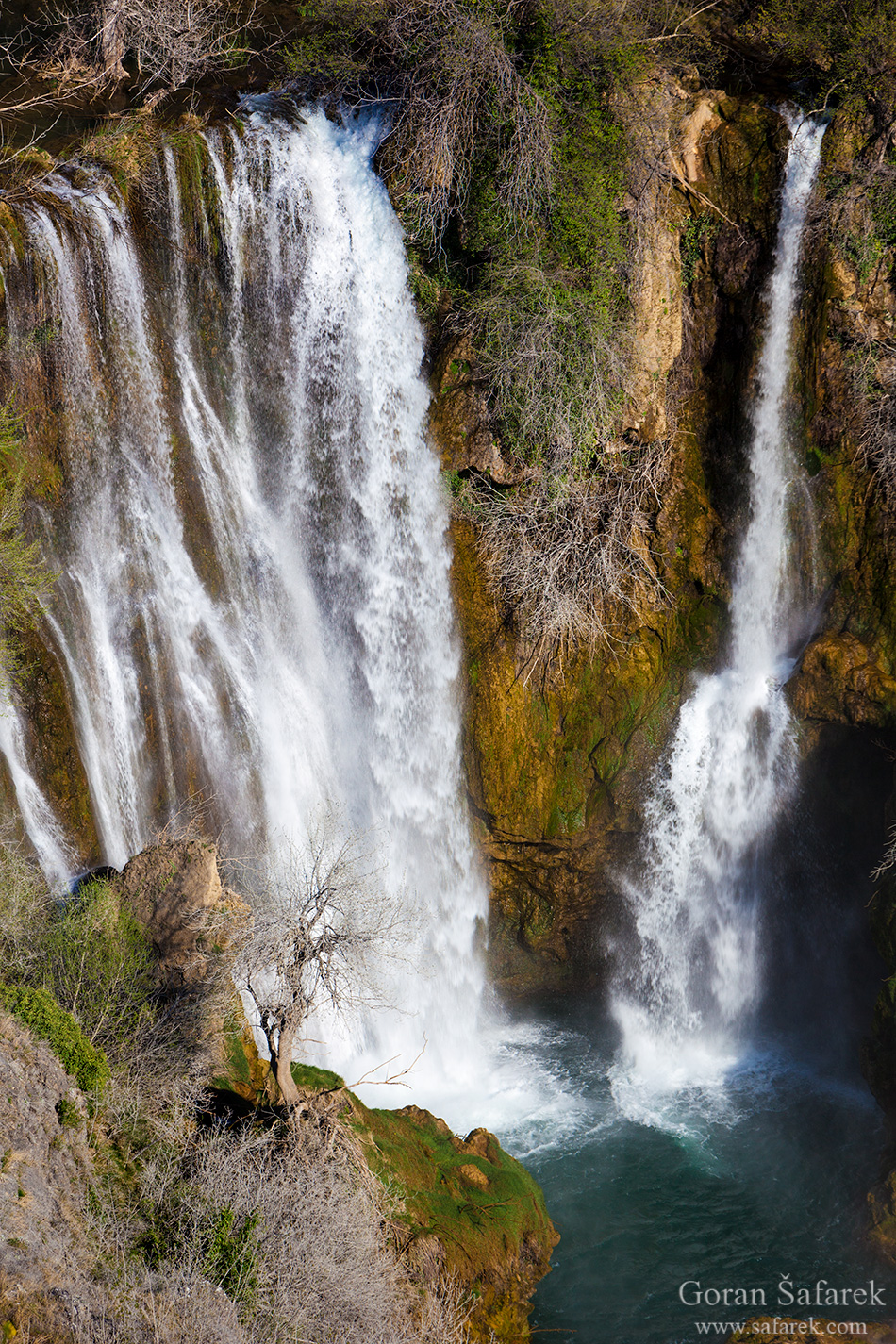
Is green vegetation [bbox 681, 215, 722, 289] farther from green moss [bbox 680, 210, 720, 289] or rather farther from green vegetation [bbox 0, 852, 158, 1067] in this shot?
green vegetation [bbox 0, 852, 158, 1067]

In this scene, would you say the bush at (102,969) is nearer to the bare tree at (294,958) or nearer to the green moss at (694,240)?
the bare tree at (294,958)

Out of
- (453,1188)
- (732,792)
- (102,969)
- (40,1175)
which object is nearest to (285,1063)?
(102,969)

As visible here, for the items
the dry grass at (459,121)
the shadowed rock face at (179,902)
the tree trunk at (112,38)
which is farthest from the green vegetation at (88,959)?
the tree trunk at (112,38)

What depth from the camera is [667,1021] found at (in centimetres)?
1302

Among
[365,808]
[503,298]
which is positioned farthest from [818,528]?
[365,808]

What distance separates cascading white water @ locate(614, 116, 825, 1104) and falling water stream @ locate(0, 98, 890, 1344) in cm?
4

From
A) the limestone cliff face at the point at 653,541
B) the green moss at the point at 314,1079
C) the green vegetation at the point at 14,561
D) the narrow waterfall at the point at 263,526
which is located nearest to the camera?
the green moss at the point at 314,1079

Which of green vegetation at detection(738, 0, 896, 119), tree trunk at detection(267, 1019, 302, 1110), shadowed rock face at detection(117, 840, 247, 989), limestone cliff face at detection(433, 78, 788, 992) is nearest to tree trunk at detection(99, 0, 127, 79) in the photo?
limestone cliff face at detection(433, 78, 788, 992)

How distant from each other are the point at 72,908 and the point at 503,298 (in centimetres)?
844

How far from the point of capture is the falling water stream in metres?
10.6

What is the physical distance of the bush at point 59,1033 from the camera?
705 centimetres

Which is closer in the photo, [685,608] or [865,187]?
[865,187]

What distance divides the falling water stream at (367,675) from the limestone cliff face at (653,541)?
1.22ft

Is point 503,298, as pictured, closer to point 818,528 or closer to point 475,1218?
point 818,528
